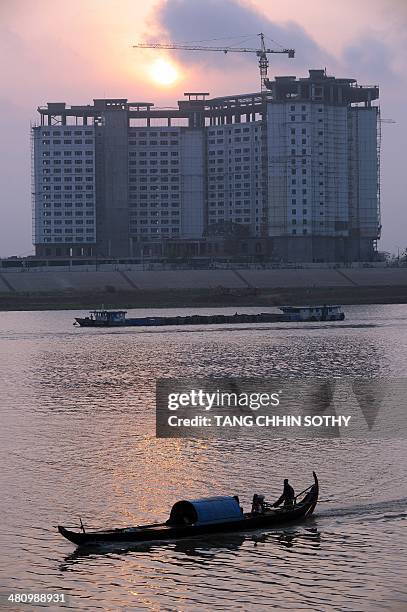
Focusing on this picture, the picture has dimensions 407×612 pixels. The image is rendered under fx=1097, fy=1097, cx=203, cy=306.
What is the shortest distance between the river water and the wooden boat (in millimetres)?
385

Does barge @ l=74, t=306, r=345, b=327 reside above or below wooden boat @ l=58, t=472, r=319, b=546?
above

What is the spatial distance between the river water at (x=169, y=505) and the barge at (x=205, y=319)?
68.5 meters

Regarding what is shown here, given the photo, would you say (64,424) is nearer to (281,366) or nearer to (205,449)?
(205,449)

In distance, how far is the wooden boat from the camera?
3653 cm

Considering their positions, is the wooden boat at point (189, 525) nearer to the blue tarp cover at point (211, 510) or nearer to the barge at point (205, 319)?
the blue tarp cover at point (211, 510)

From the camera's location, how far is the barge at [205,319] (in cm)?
15762

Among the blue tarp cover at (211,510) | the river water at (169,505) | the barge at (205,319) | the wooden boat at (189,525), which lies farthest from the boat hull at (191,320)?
the blue tarp cover at (211,510)

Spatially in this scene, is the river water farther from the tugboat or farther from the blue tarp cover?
the tugboat

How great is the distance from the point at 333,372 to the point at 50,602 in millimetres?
61111

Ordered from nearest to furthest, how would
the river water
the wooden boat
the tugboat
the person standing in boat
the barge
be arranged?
the river water
the wooden boat
the person standing in boat
the barge
the tugboat

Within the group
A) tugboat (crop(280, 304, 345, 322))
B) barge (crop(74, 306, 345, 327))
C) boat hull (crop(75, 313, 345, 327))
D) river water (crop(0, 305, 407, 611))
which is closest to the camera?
river water (crop(0, 305, 407, 611))

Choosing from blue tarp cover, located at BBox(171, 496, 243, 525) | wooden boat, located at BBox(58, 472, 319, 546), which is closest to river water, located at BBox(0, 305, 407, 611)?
wooden boat, located at BBox(58, 472, 319, 546)

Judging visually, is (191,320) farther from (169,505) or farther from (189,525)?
(189,525)

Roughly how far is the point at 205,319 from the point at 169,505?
118m
